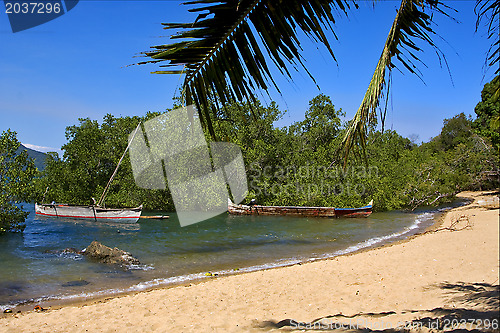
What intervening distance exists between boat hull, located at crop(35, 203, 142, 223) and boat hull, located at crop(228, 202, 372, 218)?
9543 millimetres

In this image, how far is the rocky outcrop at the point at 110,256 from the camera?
1360 centimetres

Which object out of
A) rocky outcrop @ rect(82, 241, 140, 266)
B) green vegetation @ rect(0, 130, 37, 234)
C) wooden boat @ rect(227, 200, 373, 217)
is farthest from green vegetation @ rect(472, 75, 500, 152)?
green vegetation @ rect(0, 130, 37, 234)

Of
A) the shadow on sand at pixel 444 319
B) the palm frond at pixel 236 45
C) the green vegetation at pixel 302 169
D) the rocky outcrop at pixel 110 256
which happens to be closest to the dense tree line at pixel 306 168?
the green vegetation at pixel 302 169

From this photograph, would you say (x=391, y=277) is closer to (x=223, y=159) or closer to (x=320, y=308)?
(x=320, y=308)

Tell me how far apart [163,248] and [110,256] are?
343 cm

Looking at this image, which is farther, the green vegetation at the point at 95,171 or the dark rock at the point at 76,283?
the green vegetation at the point at 95,171

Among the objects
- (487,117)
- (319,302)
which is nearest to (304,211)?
(319,302)

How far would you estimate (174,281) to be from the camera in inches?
439

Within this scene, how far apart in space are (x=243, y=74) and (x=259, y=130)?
3845 cm

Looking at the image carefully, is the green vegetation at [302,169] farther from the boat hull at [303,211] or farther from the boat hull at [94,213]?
the boat hull at [94,213]

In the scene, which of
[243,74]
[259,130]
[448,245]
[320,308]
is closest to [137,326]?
[320,308]

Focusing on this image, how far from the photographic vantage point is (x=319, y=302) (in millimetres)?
7484

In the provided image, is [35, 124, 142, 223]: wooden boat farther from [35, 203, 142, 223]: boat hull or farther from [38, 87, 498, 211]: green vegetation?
[38, 87, 498, 211]: green vegetation

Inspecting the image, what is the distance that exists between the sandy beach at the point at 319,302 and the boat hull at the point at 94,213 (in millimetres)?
18130
